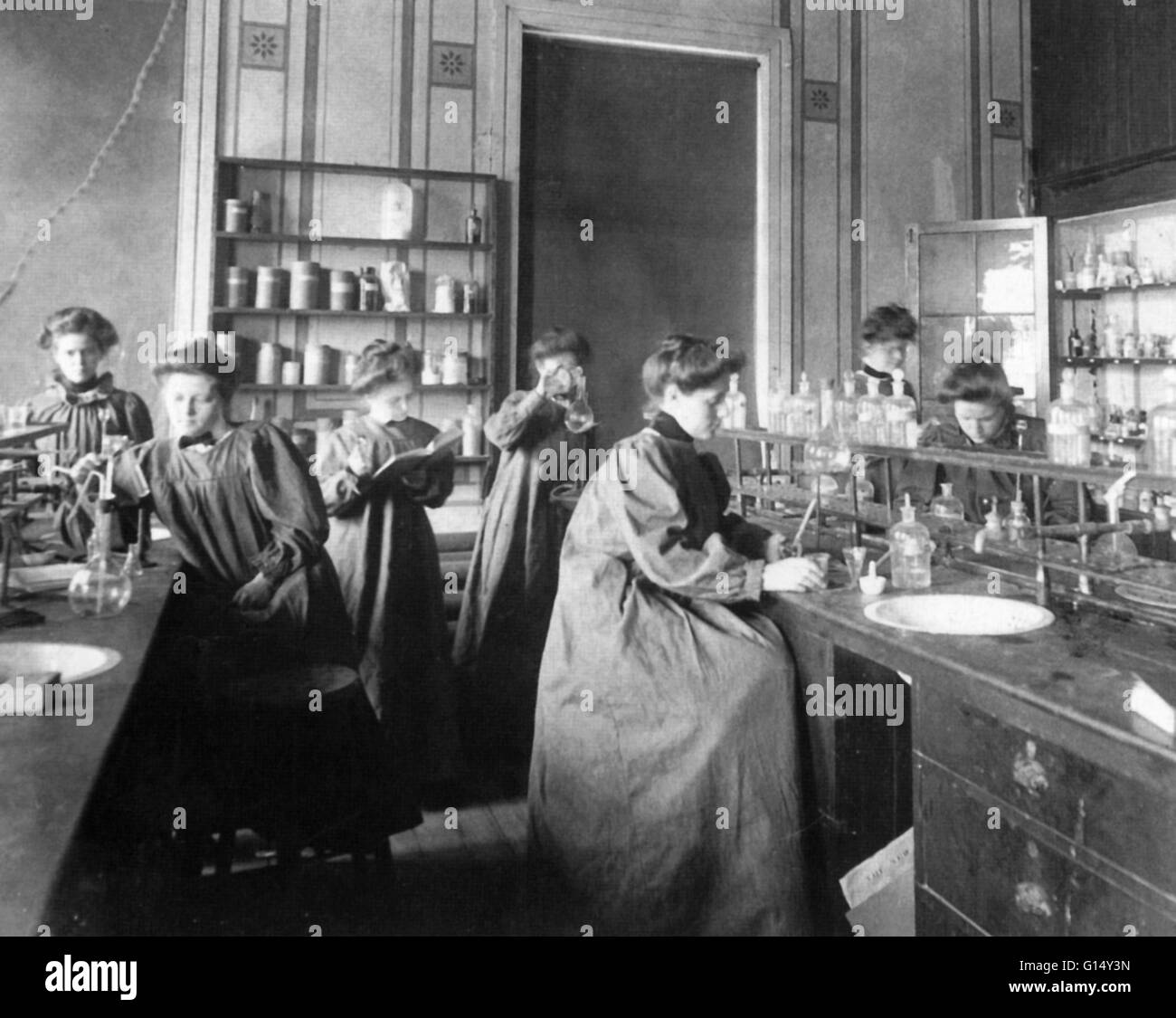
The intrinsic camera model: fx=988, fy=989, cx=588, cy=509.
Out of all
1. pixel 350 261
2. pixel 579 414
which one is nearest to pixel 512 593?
pixel 579 414

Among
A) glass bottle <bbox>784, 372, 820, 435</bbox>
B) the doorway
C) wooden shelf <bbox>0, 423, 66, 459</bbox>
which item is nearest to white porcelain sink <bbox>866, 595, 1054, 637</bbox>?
glass bottle <bbox>784, 372, 820, 435</bbox>

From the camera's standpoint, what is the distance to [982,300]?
505 centimetres

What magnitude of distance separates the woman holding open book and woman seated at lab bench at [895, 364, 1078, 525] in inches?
62.9

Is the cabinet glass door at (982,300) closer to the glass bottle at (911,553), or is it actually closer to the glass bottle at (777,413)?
the glass bottle at (777,413)

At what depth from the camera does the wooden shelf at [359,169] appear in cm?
436

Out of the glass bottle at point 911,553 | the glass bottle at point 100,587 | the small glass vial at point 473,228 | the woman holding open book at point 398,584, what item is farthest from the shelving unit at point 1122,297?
the glass bottle at point 100,587

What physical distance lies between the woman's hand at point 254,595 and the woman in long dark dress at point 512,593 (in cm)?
113

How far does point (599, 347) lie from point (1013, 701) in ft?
12.0

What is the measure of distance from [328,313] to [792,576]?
283cm

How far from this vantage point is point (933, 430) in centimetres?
316

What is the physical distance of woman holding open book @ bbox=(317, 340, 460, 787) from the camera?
3.30 m

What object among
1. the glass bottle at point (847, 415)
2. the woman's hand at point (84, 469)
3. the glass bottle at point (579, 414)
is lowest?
the woman's hand at point (84, 469)
